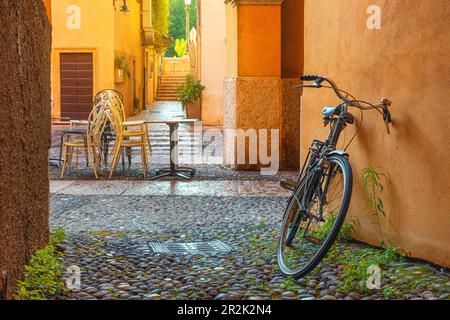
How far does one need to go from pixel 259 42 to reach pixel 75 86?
13992 millimetres

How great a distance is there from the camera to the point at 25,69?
3.95 meters

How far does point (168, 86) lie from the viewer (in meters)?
43.4

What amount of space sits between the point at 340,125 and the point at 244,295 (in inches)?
54.2

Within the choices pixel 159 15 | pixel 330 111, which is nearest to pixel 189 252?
pixel 330 111

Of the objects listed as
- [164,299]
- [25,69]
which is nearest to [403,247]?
[164,299]

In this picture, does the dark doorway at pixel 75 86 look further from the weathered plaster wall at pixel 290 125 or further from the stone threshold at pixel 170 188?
the stone threshold at pixel 170 188

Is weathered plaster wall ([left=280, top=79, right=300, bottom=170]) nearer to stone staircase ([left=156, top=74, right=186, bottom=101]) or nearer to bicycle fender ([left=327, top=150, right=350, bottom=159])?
bicycle fender ([left=327, top=150, right=350, bottom=159])

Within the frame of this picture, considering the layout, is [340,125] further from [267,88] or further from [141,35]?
[141,35]

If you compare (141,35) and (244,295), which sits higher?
(141,35)

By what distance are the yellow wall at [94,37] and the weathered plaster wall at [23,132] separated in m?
19.2

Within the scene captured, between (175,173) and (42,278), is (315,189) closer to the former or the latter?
(42,278)

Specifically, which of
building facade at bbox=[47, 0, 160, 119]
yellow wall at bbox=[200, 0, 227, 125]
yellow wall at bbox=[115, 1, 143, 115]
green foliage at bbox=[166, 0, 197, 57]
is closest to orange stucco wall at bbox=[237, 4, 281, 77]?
yellow wall at bbox=[200, 0, 227, 125]

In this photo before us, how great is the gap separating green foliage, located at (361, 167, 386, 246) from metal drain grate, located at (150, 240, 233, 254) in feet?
3.68

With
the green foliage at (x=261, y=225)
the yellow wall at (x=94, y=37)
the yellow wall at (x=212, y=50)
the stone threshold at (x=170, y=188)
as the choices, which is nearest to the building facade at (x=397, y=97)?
→ the green foliage at (x=261, y=225)
